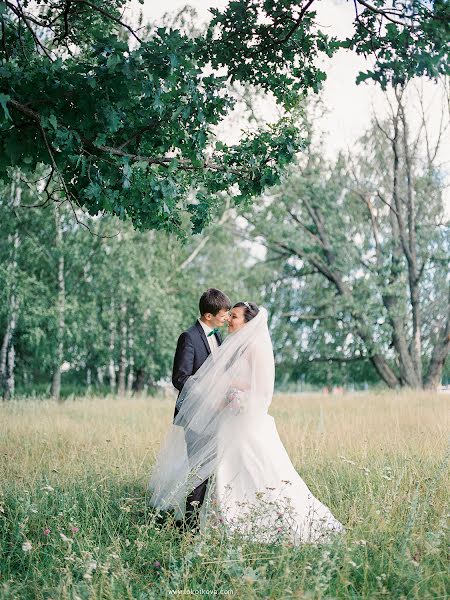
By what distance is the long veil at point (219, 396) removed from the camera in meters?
5.38

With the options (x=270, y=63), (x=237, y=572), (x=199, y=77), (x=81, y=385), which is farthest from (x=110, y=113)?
(x=81, y=385)

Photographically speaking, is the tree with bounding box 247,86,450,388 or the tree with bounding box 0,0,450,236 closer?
the tree with bounding box 0,0,450,236

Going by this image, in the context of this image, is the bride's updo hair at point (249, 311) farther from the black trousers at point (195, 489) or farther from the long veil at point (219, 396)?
the black trousers at point (195, 489)

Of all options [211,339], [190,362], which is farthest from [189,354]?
[211,339]

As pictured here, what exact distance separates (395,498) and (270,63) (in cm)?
439

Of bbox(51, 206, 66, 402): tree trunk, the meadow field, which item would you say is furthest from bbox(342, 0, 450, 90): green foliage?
bbox(51, 206, 66, 402): tree trunk

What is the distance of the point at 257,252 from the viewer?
2617 centimetres

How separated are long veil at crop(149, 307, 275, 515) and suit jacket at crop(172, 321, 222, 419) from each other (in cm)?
9

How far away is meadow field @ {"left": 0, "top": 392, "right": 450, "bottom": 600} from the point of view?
3.92 meters

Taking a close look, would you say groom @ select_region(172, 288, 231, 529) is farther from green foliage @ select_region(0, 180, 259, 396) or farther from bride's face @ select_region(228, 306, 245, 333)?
green foliage @ select_region(0, 180, 259, 396)

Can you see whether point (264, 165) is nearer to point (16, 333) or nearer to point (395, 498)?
point (395, 498)

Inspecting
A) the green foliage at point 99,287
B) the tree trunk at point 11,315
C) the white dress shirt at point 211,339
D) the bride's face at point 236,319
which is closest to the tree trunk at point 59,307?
the green foliage at point 99,287

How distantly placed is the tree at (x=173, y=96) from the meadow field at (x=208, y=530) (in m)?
2.61

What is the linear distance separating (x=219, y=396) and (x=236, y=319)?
2.35 feet
